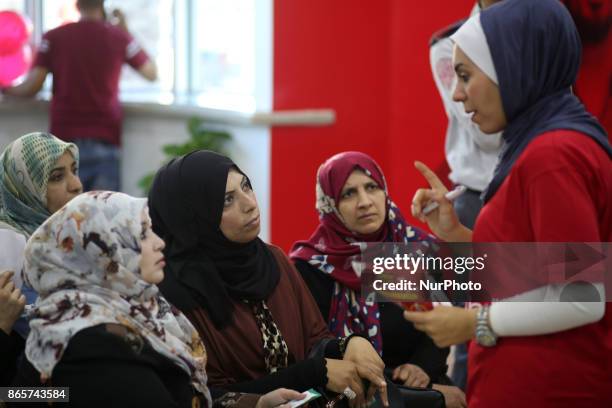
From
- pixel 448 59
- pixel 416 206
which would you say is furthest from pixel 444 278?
pixel 448 59

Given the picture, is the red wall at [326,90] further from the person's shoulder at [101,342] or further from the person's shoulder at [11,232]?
the person's shoulder at [101,342]

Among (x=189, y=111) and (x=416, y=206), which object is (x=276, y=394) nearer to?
(x=416, y=206)

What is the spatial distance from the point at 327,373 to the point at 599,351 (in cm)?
71

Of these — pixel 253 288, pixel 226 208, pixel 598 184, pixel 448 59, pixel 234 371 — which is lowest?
pixel 234 371

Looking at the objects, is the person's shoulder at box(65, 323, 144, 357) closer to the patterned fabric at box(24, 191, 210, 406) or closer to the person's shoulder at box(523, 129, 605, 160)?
the patterned fabric at box(24, 191, 210, 406)

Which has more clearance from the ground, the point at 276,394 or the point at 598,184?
the point at 598,184

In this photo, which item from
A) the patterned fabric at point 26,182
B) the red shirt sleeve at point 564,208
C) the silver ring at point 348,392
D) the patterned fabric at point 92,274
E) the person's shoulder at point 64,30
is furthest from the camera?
the person's shoulder at point 64,30

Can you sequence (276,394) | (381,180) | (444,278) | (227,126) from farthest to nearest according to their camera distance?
(227,126) < (381,180) < (444,278) < (276,394)

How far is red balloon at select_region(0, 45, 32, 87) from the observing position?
5561 millimetres

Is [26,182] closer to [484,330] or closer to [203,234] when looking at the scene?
[203,234]

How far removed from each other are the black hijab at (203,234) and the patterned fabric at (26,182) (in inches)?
15.8

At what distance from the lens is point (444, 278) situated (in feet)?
8.11

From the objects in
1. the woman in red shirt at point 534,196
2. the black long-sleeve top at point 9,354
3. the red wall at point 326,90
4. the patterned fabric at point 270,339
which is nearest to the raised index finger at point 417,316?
the woman in red shirt at point 534,196

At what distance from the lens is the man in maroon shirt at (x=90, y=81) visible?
5.40 metres
